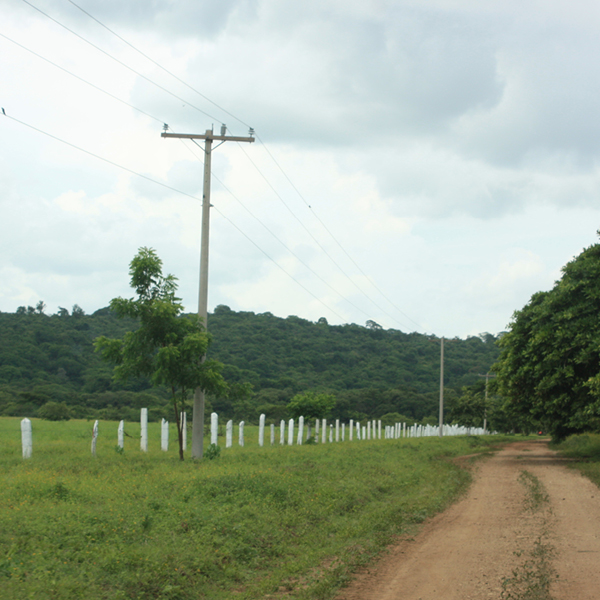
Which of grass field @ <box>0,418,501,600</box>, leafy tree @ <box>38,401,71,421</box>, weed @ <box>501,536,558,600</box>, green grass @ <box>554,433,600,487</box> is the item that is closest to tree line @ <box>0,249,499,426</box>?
leafy tree @ <box>38,401,71,421</box>

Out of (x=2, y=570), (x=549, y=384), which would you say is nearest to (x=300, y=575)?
(x=2, y=570)

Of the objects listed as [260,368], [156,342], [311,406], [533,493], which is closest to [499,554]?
[533,493]

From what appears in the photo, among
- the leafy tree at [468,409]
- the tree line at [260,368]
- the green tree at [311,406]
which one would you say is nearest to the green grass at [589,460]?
the green tree at [311,406]

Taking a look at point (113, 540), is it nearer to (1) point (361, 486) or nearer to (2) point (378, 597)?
(2) point (378, 597)

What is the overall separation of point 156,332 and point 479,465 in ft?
46.5

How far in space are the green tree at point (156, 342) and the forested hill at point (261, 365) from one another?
15.4 metres

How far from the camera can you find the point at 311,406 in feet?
116

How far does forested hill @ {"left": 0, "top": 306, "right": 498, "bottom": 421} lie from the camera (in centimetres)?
5188

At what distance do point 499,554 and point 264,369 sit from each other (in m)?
59.4

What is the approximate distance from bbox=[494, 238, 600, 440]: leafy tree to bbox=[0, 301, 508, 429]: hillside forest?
14195 mm

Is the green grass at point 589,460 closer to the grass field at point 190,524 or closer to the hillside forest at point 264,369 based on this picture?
the grass field at point 190,524

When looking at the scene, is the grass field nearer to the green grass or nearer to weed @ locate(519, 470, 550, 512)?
weed @ locate(519, 470, 550, 512)

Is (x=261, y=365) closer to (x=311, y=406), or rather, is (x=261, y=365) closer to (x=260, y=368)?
(x=260, y=368)

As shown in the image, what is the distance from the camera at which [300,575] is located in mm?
8117
